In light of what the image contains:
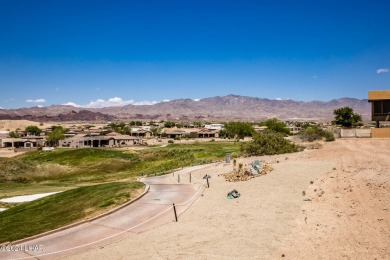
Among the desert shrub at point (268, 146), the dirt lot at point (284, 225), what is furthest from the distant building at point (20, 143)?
the dirt lot at point (284, 225)

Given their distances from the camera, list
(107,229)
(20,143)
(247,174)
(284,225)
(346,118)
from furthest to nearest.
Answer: (20,143) < (346,118) < (247,174) < (107,229) < (284,225)

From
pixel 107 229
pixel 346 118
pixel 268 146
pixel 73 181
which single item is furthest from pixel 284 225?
pixel 346 118

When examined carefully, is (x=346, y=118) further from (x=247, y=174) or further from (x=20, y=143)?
(x=20, y=143)

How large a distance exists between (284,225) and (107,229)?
8.65m

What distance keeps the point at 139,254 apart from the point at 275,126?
89.8m

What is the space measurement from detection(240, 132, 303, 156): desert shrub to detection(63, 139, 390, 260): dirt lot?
19.0 m

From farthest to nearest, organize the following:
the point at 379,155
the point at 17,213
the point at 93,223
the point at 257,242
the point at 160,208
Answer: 1. the point at 379,155
2. the point at 17,213
3. the point at 160,208
4. the point at 93,223
5. the point at 257,242

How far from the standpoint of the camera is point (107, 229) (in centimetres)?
1744

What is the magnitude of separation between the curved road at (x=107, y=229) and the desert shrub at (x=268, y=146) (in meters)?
21.6

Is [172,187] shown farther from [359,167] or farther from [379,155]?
[379,155]

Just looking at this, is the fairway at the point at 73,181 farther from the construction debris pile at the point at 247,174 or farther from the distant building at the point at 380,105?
the distant building at the point at 380,105

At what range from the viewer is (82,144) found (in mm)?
94438

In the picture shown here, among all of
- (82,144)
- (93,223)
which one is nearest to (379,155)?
(93,223)

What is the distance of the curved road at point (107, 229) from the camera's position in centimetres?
1530
